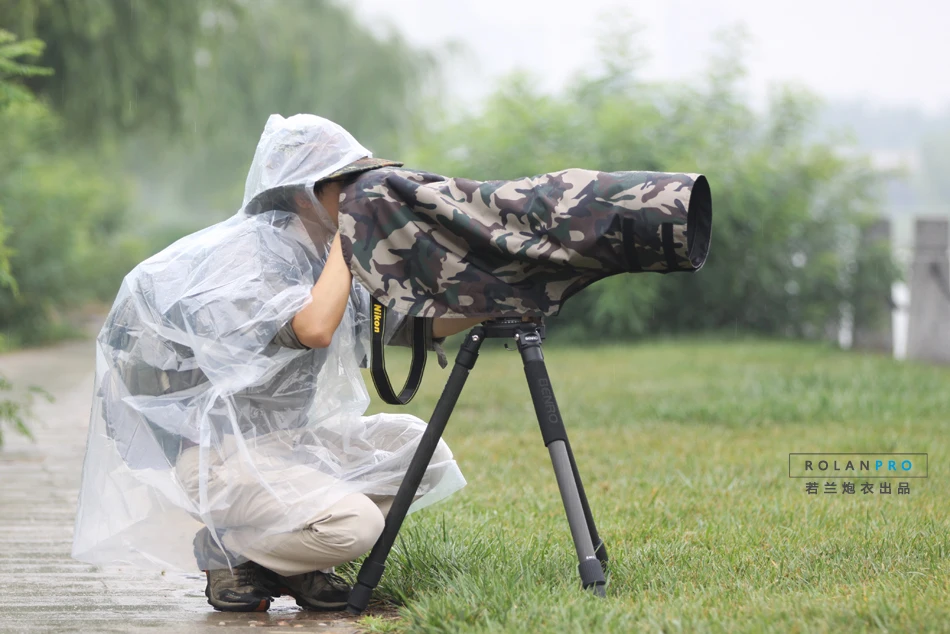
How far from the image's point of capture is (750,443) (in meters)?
7.34

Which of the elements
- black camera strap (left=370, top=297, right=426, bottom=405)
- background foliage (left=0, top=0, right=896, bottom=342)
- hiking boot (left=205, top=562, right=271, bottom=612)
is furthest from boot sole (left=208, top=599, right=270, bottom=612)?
background foliage (left=0, top=0, right=896, bottom=342)

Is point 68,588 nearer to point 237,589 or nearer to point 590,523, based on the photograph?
point 237,589

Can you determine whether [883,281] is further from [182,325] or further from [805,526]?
[182,325]

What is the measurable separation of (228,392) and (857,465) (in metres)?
4.13

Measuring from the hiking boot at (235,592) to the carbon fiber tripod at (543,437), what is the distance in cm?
47

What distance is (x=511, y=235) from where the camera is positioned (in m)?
3.55

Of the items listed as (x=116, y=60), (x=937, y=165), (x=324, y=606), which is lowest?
(x=324, y=606)

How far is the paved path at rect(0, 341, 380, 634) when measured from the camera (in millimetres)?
3896

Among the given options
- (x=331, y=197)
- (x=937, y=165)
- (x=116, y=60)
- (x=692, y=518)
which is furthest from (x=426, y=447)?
(x=937, y=165)

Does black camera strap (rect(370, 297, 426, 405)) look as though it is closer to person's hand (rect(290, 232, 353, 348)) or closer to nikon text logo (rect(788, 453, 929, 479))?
person's hand (rect(290, 232, 353, 348))

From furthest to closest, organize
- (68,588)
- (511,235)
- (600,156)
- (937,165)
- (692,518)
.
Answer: (937,165), (600,156), (692,518), (68,588), (511,235)

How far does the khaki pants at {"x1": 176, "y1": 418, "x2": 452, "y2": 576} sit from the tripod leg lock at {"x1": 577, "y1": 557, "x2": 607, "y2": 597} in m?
0.69

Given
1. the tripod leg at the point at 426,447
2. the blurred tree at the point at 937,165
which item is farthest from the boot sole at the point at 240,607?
the blurred tree at the point at 937,165

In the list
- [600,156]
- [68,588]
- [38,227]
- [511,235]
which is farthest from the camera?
[600,156]
